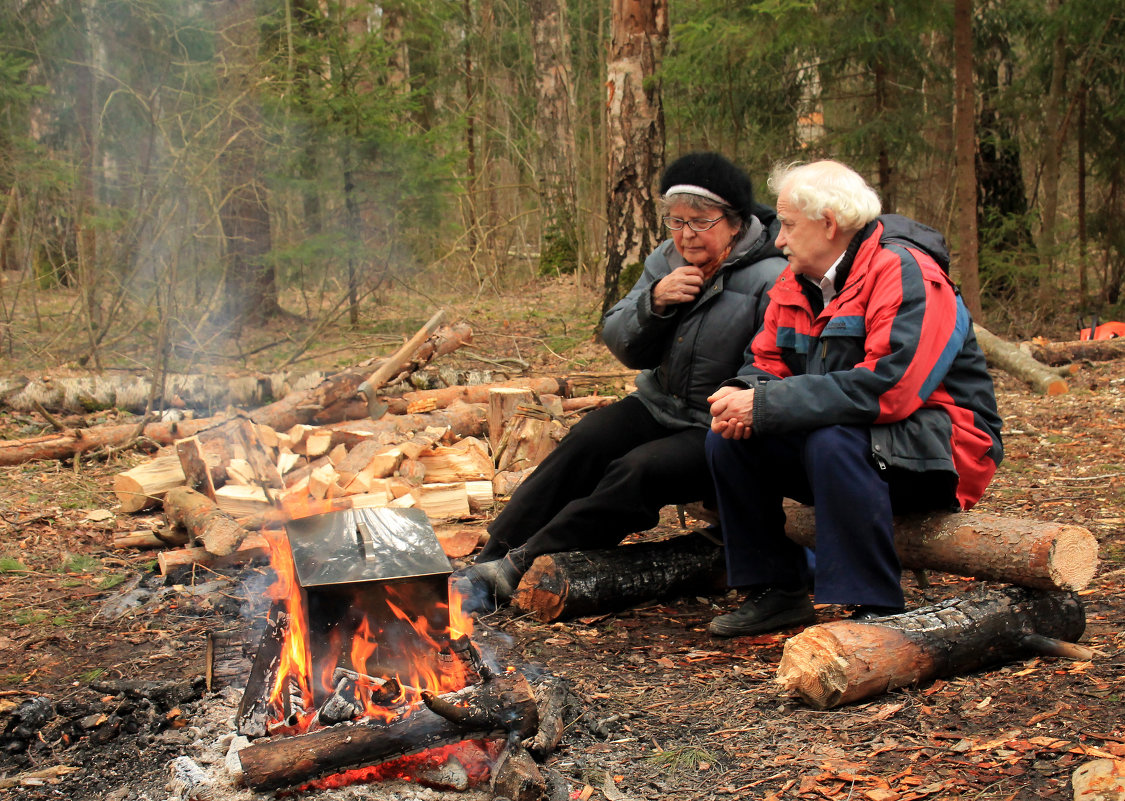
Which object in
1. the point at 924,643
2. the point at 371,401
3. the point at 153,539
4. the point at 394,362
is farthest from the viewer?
the point at 394,362

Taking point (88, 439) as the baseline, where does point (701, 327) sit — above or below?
above

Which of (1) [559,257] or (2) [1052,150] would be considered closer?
(2) [1052,150]

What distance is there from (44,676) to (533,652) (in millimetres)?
1682

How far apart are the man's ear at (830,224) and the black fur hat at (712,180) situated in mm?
633

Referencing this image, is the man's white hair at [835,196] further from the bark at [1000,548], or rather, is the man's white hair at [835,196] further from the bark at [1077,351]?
the bark at [1077,351]

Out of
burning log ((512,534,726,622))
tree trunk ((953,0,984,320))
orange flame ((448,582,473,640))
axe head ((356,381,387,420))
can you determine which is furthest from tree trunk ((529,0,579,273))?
orange flame ((448,582,473,640))

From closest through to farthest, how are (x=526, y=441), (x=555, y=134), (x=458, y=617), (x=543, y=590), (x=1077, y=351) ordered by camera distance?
(x=458, y=617), (x=543, y=590), (x=526, y=441), (x=1077, y=351), (x=555, y=134)

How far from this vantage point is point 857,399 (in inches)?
108

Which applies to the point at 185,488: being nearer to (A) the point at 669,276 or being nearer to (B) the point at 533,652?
(B) the point at 533,652

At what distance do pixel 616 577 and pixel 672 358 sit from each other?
35.9 inches

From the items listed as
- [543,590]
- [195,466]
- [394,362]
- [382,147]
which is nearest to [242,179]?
[382,147]

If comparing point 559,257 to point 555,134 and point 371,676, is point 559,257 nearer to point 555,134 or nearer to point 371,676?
point 555,134

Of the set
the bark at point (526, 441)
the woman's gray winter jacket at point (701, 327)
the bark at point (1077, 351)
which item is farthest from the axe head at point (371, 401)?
the bark at point (1077, 351)

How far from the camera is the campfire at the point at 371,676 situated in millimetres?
2223
